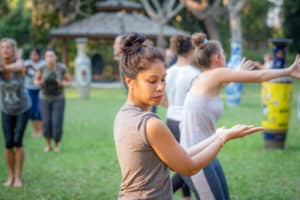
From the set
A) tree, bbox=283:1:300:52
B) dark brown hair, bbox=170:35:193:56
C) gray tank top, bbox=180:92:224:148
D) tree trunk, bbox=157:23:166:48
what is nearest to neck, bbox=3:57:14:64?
dark brown hair, bbox=170:35:193:56

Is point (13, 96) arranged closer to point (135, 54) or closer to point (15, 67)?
point (15, 67)

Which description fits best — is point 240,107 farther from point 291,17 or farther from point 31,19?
point 31,19

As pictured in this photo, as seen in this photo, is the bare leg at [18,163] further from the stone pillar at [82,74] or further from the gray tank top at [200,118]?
the stone pillar at [82,74]

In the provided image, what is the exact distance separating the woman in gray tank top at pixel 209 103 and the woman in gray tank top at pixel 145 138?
1377mm

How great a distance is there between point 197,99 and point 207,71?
0.25 m

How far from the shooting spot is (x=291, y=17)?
36875 mm

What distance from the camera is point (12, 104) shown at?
24.0 feet

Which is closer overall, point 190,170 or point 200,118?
point 190,170

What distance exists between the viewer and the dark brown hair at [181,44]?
595 centimetres

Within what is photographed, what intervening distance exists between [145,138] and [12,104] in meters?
4.78

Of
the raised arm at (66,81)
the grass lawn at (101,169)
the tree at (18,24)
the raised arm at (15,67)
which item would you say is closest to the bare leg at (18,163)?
the grass lawn at (101,169)

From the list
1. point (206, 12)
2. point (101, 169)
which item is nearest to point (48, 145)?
point (101, 169)

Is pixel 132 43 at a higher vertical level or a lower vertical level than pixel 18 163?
higher

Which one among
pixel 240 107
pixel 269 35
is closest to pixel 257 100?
pixel 240 107
